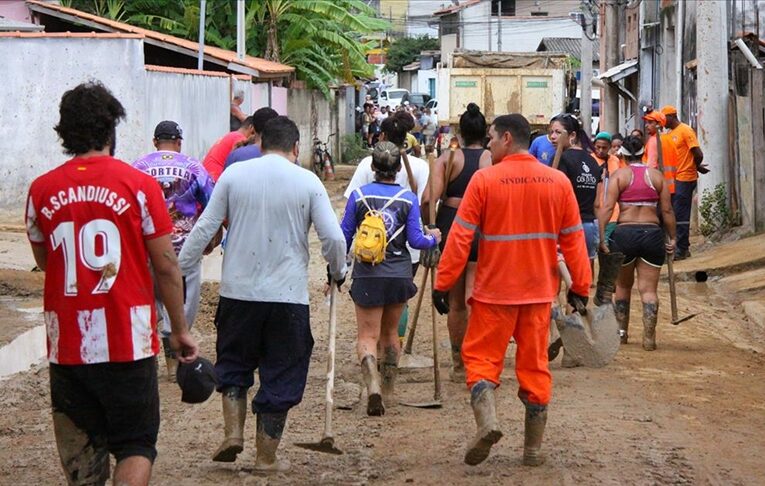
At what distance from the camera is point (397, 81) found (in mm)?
88062

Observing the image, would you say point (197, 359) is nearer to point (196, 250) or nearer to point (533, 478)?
point (196, 250)

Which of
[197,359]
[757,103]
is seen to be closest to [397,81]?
[757,103]

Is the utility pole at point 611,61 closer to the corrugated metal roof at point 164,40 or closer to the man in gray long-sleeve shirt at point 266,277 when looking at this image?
the corrugated metal roof at point 164,40

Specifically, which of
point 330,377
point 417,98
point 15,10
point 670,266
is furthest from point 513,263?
point 417,98

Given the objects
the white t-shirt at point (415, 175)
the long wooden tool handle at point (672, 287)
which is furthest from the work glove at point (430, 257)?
the long wooden tool handle at point (672, 287)

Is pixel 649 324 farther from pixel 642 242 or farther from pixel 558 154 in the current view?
pixel 558 154

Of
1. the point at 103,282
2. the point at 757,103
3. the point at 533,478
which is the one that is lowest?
the point at 533,478

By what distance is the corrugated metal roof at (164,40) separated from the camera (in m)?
25.5

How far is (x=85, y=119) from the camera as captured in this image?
5.23 metres

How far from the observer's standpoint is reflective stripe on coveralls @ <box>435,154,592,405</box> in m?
7.07

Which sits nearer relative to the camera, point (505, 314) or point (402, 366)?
point (505, 314)

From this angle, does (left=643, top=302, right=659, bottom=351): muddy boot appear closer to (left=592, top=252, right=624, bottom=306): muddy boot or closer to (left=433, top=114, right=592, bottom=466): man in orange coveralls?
(left=592, top=252, right=624, bottom=306): muddy boot

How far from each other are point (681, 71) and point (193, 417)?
1838cm

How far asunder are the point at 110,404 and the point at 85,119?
1.14 meters
